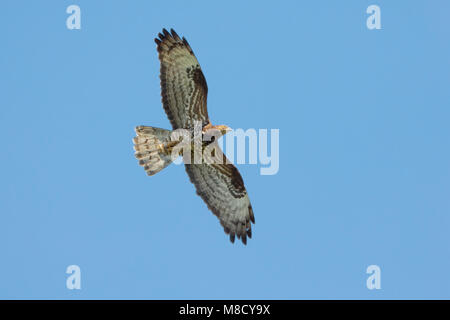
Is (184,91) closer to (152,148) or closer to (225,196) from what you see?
(152,148)

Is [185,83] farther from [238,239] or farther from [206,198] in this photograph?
[238,239]

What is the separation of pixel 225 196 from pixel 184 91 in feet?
6.12

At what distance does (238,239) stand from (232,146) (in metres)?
1.52

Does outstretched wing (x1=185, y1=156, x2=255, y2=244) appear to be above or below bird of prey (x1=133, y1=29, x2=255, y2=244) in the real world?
below

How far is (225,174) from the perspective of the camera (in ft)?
36.3

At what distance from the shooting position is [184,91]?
1077cm

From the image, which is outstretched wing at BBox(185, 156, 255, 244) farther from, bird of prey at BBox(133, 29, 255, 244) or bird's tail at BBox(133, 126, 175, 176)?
bird's tail at BBox(133, 126, 175, 176)

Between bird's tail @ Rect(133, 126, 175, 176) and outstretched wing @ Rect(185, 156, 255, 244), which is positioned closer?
bird's tail @ Rect(133, 126, 175, 176)

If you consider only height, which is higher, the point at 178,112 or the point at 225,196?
Result: the point at 178,112

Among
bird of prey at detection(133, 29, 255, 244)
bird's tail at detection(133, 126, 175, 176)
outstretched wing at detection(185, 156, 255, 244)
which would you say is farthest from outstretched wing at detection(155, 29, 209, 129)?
outstretched wing at detection(185, 156, 255, 244)

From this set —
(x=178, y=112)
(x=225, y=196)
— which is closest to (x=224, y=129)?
(x=178, y=112)

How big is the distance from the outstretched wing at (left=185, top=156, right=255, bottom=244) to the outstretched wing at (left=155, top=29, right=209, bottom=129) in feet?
2.75

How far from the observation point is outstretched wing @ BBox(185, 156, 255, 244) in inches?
436
